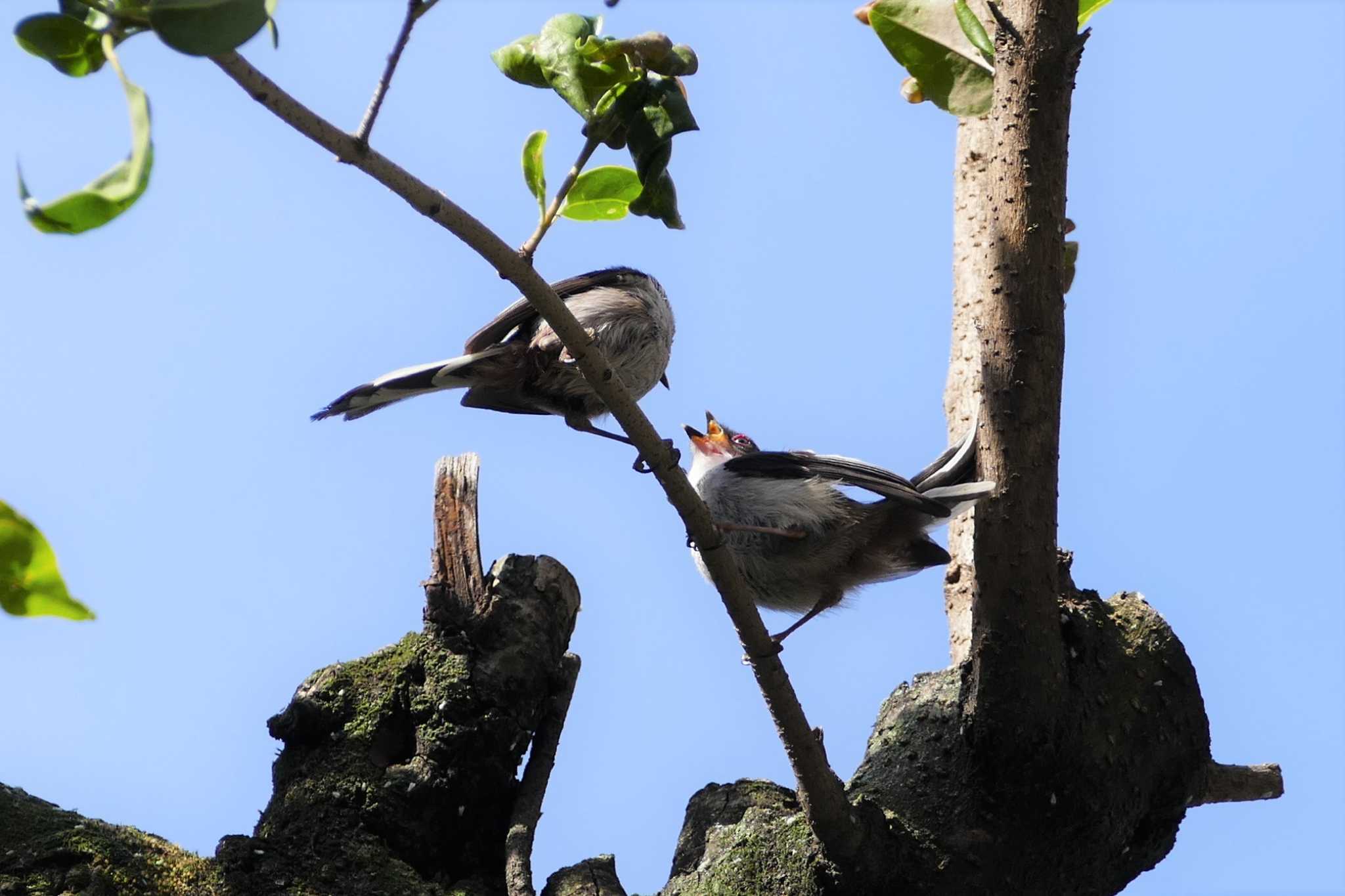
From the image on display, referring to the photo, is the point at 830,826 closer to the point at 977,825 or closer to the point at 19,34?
the point at 977,825

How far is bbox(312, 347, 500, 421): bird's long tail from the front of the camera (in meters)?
4.36

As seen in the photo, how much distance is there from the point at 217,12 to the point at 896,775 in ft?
9.25

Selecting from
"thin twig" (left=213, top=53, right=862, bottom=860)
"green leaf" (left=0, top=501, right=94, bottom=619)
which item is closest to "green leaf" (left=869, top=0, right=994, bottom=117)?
"thin twig" (left=213, top=53, right=862, bottom=860)

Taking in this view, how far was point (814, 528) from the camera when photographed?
4465 mm

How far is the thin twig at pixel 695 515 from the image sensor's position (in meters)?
2.75

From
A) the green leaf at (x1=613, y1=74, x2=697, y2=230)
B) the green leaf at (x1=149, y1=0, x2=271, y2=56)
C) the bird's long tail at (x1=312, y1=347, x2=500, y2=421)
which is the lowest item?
the green leaf at (x1=149, y1=0, x2=271, y2=56)

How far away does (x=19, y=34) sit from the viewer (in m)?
1.98

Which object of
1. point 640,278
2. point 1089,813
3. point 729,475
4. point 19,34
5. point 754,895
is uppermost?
point 640,278

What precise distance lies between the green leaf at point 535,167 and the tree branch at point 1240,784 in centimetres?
275

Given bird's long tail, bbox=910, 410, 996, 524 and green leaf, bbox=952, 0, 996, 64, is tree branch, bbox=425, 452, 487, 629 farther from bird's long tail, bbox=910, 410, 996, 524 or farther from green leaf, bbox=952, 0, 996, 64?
green leaf, bbox=952, 0, 996, 64

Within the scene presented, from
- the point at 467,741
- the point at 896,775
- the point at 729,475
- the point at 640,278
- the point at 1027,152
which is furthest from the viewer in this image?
the point at 640,278

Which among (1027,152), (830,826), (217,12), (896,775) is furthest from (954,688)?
(217,12)

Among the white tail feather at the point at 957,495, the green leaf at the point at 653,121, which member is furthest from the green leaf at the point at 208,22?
the white tail feather at the point at 957,495

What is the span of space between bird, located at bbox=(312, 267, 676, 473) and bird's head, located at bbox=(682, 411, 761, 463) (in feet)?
1.27
